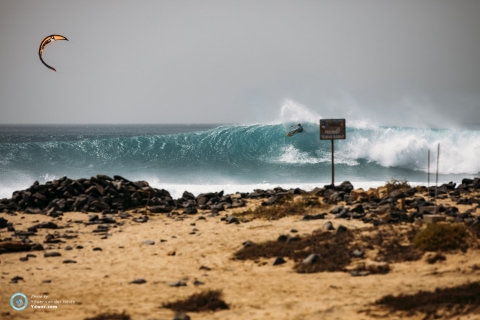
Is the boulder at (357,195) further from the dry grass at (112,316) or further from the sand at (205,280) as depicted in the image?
the dry grass at (112,316)

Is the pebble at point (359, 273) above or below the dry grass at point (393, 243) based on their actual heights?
below

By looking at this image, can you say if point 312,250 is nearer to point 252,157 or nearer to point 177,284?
point 177,284

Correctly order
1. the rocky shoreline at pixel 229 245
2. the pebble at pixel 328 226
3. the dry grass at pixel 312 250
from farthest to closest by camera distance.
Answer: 1. the pebble at pixel 328 226
2. the dry grass at pixel 312 250
3. the rocky shoreline at pixel 229 245

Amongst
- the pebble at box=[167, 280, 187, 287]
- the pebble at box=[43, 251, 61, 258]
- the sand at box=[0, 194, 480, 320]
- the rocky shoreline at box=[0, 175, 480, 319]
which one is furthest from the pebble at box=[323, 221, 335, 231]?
the pebble at box=[43, 251, 61, 258]

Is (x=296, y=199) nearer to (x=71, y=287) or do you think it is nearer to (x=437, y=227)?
(x=437, y=227)

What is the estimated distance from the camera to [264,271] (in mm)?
9086

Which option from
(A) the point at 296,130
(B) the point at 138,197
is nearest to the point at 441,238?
(B) the point at 138,197

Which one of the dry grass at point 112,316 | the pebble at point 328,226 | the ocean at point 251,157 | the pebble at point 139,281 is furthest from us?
the ocean at point 251,157

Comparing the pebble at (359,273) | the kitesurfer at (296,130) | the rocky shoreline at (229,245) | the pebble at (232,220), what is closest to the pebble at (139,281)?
the rocky shoreline at (229,245)

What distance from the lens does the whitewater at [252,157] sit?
3098cm

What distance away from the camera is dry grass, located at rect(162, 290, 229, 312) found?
23.6ft

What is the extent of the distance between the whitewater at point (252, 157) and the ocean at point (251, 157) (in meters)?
0.06

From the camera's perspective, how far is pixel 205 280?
867 cm
